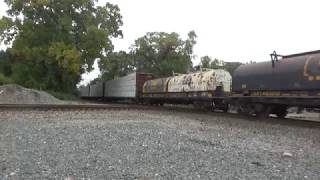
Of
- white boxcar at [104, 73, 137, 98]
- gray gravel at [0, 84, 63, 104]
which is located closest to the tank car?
white boxcar at [104, 73, 137, 98]

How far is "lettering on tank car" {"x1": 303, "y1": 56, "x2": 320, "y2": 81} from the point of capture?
15984 millimetres

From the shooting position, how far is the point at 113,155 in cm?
817

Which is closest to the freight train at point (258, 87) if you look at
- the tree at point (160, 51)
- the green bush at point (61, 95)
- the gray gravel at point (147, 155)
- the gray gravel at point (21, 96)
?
the gray gravel at point (147, 155)

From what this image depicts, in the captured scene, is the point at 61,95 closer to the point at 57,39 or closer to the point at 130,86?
the point at 57,39

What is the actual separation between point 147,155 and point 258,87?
1224 centimetres

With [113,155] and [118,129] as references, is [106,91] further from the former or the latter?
[113,155]

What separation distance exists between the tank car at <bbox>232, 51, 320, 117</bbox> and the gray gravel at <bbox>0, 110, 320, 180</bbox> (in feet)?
15.4

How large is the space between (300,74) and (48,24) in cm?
3847

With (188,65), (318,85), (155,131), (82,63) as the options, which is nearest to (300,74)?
(318,85)

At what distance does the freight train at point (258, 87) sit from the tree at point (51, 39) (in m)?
18.2

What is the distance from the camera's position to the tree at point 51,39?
47375 mm

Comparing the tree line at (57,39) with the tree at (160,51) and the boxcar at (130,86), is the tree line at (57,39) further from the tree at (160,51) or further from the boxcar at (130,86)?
the tree at (160,51)

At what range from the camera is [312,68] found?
16.3 metres

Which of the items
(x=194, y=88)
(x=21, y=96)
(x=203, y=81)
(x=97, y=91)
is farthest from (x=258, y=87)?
(x=97, y=91)
